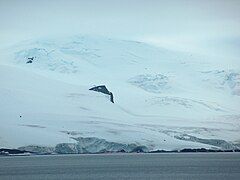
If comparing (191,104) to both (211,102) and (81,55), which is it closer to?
(211,102)

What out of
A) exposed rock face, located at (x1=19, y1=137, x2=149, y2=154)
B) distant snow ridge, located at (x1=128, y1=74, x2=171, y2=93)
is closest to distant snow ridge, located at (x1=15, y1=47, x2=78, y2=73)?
distant snow ridge, located at (x1=128, y1=74, x2=171, y2=93)

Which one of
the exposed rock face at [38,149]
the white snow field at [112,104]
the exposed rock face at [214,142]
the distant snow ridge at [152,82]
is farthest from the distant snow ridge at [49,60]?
the exposed rock face at [38,149]

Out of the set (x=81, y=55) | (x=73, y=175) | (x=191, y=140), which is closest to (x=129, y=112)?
(x=191, y=140)

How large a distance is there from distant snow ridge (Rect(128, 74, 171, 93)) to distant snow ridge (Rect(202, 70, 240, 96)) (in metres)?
13.0

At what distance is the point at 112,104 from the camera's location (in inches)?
6063

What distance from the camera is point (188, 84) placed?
7411 inches

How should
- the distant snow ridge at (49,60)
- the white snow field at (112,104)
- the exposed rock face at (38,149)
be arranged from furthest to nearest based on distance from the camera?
the distant snow ridge at (49,60) → the white snow field at (112,104) → the exposed rock face at (38,149)

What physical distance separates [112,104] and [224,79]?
44642mm

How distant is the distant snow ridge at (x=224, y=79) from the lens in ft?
604

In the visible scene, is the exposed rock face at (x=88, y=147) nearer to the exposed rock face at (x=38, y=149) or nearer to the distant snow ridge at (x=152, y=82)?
the exposed rock face at (x=38, y=149)

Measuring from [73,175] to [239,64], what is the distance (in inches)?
5125

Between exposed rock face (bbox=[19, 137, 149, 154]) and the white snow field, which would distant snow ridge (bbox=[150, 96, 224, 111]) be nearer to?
the white snow field

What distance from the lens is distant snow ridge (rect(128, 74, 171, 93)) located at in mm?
177625

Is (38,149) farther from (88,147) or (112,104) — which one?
(112,104)
